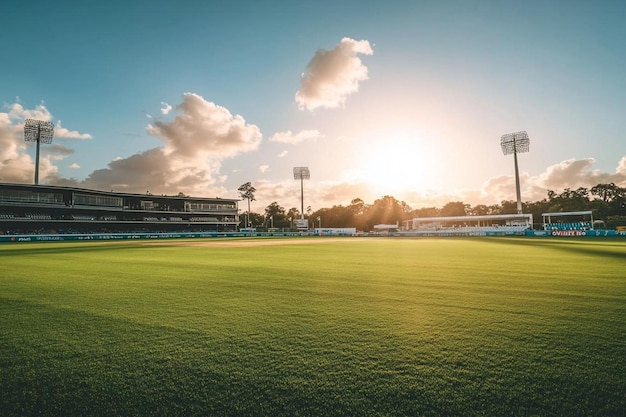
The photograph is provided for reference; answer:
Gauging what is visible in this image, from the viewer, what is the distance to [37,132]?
213 feet

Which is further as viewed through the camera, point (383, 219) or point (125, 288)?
point (383, 219)

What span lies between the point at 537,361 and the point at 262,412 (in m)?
2.93

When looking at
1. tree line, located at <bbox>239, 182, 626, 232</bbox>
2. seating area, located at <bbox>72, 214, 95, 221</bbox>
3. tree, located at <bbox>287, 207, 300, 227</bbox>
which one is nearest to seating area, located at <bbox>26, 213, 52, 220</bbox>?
seating area, located at <bbox>72, 214, 95, 221</bbox>

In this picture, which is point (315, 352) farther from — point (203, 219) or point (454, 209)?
point (454, 209)

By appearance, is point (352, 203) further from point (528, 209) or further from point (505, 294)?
point (505, 294)

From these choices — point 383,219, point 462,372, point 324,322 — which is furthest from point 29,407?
point 383,219

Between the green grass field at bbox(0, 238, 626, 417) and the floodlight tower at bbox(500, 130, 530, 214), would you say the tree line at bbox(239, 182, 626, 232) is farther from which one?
the green grass field at bbox(0, 238, 626, 417)

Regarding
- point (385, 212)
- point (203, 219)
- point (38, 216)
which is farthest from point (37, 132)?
point (385, 212)

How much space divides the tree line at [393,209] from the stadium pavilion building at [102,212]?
2552cm

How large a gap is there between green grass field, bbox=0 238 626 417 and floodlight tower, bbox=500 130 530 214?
73095 millimetres

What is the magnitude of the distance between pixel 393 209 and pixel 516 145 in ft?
203

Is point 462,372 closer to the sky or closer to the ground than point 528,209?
closer to the ground

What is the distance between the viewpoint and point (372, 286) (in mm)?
8320

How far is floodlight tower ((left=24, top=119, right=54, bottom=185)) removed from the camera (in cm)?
6391
